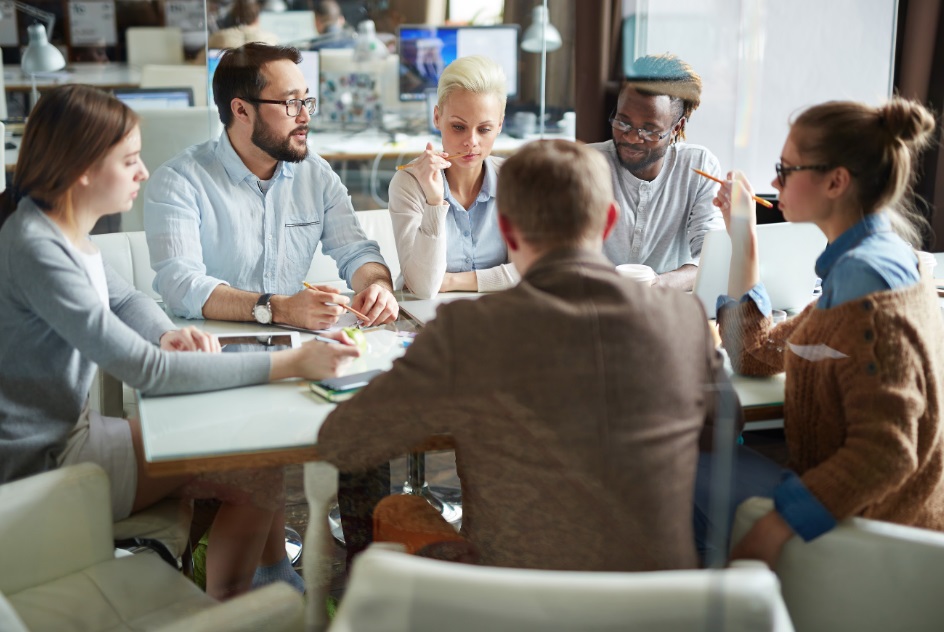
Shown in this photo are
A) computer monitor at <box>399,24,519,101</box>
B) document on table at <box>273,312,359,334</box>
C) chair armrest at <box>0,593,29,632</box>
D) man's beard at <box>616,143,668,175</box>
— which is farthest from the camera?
document on table at <box>273,312,359,334</box>

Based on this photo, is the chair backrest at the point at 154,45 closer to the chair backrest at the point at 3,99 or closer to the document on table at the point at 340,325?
the chair backrest at the point at 3,99

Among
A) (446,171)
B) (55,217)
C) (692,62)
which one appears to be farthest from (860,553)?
(55,217)

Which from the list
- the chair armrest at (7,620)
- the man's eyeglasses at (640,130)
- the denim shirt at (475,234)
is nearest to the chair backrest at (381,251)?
the denim shirt at (475,234)

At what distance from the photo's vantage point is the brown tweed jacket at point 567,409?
42.0 inches

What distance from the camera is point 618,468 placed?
1104mm

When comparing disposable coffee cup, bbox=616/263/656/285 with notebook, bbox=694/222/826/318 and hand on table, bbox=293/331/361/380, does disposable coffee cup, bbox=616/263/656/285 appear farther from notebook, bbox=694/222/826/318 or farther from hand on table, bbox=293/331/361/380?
hand on table, bbox=293/331/361/380

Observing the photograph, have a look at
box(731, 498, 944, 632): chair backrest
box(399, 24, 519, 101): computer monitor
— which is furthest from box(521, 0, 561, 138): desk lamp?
box(731, 498, 944, 632): chair backrest

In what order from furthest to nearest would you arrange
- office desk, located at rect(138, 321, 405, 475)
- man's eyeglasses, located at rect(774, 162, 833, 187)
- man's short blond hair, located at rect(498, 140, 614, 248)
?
man's eyeglasses, located at rect(774, 162, 833, 187) < office desk, located at rect(138, 321, 405, 475) < man's short blond hair, located at rect(498, 140, 614, 248)

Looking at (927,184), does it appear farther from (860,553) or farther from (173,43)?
(173,43)

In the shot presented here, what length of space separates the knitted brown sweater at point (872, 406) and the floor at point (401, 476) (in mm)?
28

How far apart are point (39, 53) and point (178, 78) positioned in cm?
20

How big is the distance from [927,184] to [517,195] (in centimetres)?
68

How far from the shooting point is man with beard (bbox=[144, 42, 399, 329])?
155cm

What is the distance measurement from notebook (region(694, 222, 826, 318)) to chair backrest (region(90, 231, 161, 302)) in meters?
0.85
